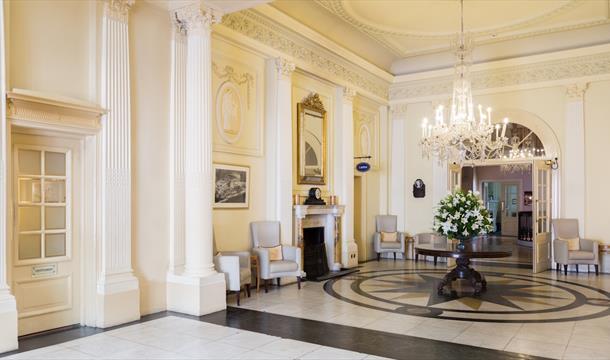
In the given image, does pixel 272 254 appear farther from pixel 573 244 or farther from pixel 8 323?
A: pixel 573 244

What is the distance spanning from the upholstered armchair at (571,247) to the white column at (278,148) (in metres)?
5.67

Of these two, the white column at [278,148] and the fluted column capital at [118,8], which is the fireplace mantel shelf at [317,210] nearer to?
the white column at [278,148]

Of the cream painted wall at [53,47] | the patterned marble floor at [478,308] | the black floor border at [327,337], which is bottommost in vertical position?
the patterned marble floor at [478,308]

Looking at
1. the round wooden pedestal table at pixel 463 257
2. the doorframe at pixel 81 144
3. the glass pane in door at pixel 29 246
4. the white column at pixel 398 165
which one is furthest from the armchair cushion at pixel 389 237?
the glass pane in door at pixel 29 246

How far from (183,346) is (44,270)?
70.4 inches

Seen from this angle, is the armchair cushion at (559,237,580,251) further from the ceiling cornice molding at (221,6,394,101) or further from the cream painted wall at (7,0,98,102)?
the cream painted wall at (7,0,98,102)

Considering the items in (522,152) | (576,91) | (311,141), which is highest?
(576,91)

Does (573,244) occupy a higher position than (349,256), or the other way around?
(573,244)

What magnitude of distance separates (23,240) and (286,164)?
4348 mm

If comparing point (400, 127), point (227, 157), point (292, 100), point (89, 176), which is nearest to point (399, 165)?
point (400, 127)

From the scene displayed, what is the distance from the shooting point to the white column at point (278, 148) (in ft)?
27.1

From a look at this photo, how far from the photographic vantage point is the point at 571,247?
9.94 m

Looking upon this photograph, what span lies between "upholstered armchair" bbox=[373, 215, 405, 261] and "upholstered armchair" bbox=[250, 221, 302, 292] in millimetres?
4015

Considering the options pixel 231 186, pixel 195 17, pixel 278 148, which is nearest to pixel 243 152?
pixel 231 186
